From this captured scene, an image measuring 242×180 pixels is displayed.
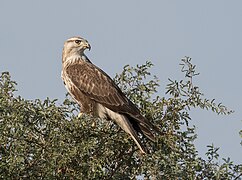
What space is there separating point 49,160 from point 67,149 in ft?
1.08

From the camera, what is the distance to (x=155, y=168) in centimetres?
1061

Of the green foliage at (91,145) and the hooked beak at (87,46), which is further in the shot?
the hooked beak at (87,46)

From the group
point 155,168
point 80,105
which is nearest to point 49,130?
point 155,168

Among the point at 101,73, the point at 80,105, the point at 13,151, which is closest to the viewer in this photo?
the point at 13,151

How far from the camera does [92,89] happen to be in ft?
50.4

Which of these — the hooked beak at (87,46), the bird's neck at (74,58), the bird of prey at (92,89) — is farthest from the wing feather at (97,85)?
the hooked beak at (87,46)

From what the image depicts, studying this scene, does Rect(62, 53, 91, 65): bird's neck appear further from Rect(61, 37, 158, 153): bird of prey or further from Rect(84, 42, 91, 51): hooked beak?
Rect(84, 42, 91, 51): hooked beak

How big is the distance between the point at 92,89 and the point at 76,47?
1425 mm

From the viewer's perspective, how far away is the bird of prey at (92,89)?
14.0m

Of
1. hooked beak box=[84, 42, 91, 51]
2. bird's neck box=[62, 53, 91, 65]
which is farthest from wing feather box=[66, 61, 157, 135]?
hooked beak box=[84, 42, 91, 51]

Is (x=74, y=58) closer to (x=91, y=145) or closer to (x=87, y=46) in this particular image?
(x=87, y=46)

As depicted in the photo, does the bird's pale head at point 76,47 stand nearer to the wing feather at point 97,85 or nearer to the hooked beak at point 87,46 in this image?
the hooked beak at point 87,46

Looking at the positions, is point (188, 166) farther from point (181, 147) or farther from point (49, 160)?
point (49, 160)

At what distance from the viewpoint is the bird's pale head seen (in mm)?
16281
